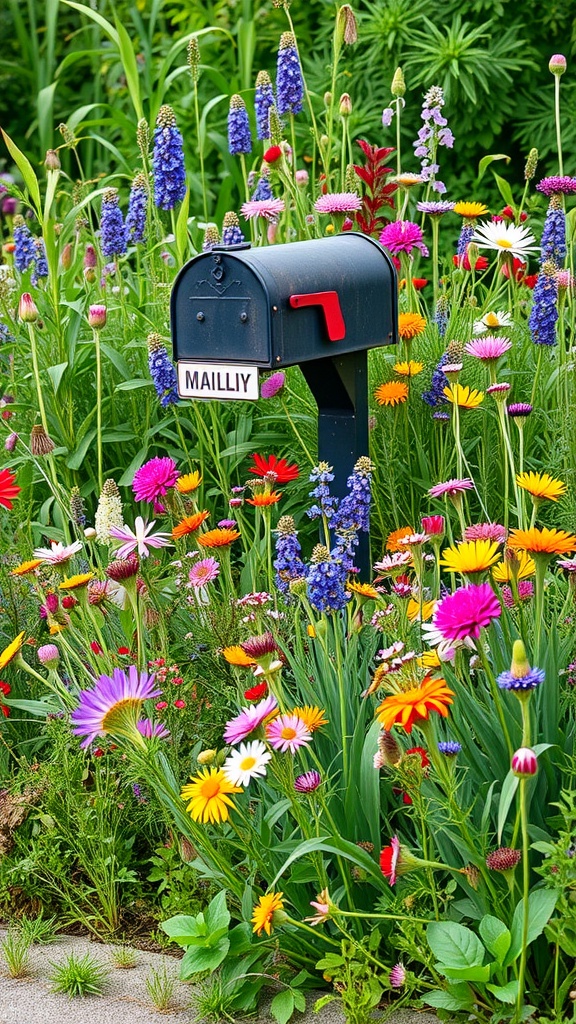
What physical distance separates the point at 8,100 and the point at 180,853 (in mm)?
8287

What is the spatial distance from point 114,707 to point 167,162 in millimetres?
2207

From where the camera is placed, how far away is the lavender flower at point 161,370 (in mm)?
3010

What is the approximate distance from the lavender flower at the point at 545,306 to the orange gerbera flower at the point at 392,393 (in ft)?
1.19

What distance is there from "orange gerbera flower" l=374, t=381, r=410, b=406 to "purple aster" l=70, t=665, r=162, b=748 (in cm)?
128

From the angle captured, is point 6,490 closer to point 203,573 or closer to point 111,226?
point 203,573

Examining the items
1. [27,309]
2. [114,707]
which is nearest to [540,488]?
[114,707]

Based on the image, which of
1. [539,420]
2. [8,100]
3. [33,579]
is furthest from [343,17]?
[8,100]

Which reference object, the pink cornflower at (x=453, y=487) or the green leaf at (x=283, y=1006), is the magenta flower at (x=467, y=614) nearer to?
the pink cornflower at (x=453, y=487)

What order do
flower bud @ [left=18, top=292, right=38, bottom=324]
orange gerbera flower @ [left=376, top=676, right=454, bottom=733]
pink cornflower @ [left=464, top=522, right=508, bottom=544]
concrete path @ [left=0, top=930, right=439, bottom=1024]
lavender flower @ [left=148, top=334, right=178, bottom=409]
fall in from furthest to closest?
1. lavender flower @ [left=148, top=334, right=178, bottom=409]
2. flower bud @ [left=18, top=292, right=38, bottom=324]
3. pink cornflower @ [left=464, top=522, right=508, bottom=544]
4. concrete path @ [left=0, top=930, right=439, bottom=1024]
5. orange gerbera flower @ [left=376, top=676, right=454, bottom=733]

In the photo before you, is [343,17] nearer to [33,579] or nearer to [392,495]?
[392,495]

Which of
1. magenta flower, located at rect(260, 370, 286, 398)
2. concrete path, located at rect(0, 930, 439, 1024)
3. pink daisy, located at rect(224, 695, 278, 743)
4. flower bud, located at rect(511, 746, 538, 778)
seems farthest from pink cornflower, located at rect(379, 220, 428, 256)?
flower bud, located at rect(511, 746, 538, 778)

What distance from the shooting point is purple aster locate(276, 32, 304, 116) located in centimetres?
365

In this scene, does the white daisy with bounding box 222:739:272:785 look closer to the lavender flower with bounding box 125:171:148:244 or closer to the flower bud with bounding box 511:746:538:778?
the flower bud with bounding box 511:746:538:778

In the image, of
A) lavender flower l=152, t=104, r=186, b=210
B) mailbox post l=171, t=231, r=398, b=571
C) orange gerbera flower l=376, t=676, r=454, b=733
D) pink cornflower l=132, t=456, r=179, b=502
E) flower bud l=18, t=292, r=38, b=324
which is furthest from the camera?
lavender flower l=152, t=104, r=186, b=210
